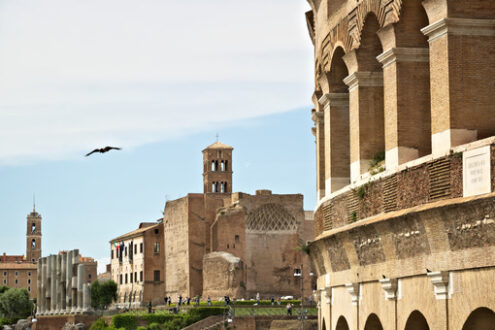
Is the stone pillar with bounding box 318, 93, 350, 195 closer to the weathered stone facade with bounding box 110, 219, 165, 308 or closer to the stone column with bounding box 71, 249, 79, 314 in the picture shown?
the stone column with bounding box 71, 249, 79, 314

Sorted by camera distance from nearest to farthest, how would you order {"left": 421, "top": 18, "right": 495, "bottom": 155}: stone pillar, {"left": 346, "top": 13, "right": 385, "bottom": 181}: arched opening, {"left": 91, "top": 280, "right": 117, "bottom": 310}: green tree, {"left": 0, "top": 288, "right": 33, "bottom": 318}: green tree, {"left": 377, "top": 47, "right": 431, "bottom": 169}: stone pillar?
{"left": 421, "top": 18, "right": 495, "bottom": 155}: stone pillar
{"left": 377, "top": 47, "right": 431, "bottom": 169}: stone pillar
{"left": 346, "top": 13, "right": 385, "bottom": 181}: arched opening
{"left": 91, "top": 280, "right": 117, "bottom": 310}: green tree
{"left": 0, "top": 288, "right": 33, "bottom": 318}: green tree

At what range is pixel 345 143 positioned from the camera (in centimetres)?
1598

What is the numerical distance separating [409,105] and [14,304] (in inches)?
4258

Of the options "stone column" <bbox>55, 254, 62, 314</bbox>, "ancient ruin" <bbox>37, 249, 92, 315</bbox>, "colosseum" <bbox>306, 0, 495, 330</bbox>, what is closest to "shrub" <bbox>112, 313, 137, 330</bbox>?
"ancient ruin" <bbox>37, 249, 92, 315</bbox>

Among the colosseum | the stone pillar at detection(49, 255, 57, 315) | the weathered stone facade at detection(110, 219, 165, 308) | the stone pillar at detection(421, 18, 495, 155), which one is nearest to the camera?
the colosseum

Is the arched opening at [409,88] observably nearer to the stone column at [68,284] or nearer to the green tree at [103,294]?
the stone column at [68,284]

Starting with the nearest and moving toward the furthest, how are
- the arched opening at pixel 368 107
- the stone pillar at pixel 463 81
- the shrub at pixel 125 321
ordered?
the stone pillar at pixel 463 81
the arched opening at pixel 368 107
the shrub at pixel 125 321

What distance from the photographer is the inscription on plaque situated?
31.5 ft

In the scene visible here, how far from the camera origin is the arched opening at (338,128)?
15891 mm

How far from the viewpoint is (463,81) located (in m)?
10.8

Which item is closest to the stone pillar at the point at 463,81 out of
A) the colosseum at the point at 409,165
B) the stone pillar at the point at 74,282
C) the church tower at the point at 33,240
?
the colosseum at the point at 409,165

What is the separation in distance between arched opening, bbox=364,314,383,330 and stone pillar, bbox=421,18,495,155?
3278 mm

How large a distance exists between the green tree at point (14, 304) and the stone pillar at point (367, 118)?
105991 mm

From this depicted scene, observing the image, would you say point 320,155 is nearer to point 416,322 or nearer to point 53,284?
point 416,322
